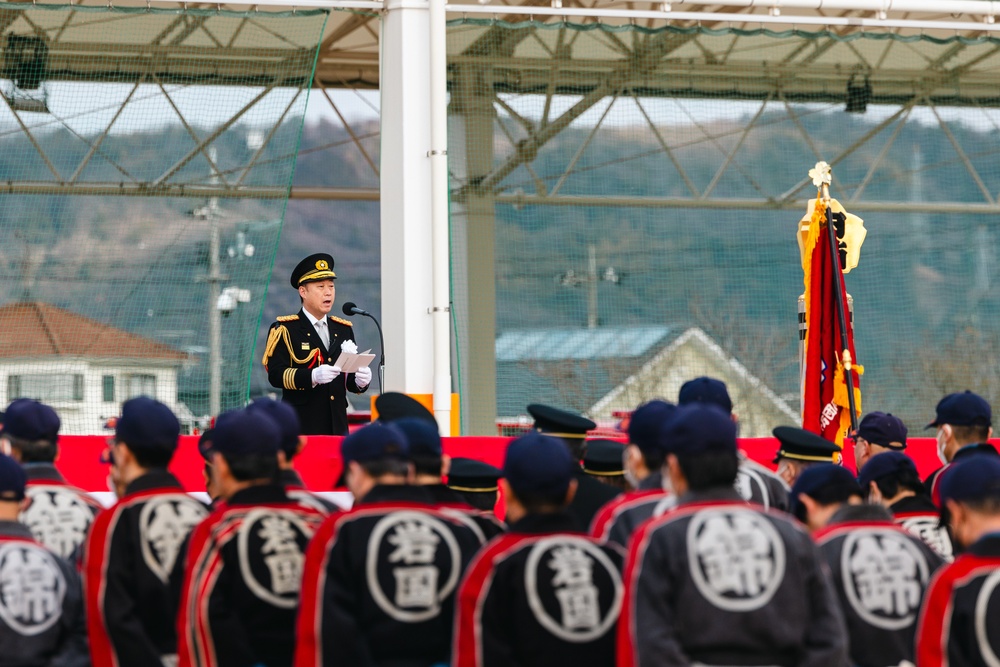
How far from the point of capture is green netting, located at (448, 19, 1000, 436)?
30.5 feet

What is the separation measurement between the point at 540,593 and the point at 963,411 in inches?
103

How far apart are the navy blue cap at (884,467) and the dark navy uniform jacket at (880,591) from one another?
0.80 m

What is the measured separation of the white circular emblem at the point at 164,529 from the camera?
145 inches

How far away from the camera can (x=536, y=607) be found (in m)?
3.22

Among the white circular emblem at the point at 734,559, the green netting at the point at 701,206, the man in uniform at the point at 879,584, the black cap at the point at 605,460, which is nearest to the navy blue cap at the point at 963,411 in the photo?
the black cap at the point at 605,460

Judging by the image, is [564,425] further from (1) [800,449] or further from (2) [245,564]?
(2) [245,564]

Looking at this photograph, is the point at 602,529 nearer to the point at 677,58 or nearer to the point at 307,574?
the point at 307,574

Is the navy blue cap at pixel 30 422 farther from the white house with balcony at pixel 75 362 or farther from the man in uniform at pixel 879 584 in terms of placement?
the white house with balcony at pixel 75 362

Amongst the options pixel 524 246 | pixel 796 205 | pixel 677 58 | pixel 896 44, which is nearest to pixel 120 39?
pixel 524 246

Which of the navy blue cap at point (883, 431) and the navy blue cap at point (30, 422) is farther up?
the navy blue cap at point (30, 422)

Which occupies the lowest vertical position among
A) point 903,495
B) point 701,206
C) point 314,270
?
point 903,495

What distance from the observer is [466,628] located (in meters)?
3.26

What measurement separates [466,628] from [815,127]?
8.20 m

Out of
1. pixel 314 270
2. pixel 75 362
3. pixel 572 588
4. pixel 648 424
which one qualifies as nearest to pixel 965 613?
pixel 572 588
